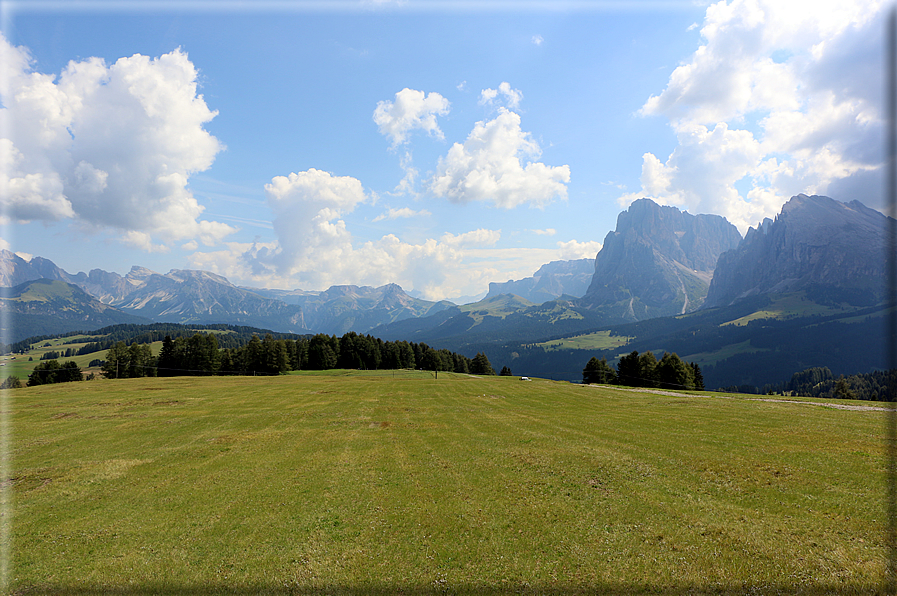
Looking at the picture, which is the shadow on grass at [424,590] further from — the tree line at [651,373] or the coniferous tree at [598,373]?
the coniferous tree at [598,373]

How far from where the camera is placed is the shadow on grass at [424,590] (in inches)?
326

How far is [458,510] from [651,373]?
93167 mm

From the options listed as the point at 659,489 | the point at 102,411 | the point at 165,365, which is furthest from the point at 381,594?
the point at 165,365

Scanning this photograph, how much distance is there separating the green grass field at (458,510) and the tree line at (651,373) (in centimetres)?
6313

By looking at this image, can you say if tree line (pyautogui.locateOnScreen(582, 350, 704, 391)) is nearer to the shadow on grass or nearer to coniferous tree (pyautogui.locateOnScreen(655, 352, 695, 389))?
coniferous tree (pyautogui.locateOnScreen(655, 352, 695, 389))

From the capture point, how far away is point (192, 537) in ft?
39.1

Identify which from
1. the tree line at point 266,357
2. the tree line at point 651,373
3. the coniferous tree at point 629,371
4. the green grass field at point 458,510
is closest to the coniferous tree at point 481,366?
the tree line at point 266,357

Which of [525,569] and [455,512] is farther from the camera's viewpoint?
[455,512]

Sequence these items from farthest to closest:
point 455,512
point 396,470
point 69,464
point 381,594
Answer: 1. point 69,464
2. point 396,470
3. point 455,512
4. point 381,594

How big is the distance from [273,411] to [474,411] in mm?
20990

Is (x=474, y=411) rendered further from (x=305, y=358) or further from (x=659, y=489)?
(x=305, y=358)

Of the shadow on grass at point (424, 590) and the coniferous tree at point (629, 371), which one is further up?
the shadow on grass at point (424, 590)

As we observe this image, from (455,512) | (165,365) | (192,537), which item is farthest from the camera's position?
(165,365)

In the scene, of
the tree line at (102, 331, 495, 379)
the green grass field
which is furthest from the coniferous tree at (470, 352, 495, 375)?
the green grass field
